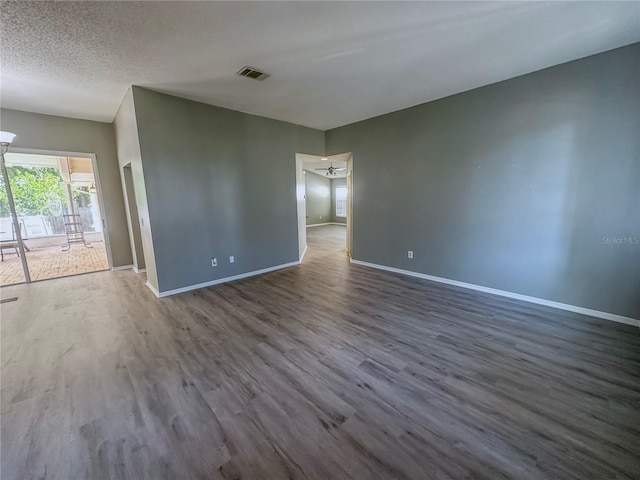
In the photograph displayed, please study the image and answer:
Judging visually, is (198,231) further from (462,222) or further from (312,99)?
(462,222)

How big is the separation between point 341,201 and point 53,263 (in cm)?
1066

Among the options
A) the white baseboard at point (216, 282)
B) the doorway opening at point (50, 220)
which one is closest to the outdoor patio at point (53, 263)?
the doorway opening at point (50, 220)

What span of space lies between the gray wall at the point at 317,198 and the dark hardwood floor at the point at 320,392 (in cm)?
960

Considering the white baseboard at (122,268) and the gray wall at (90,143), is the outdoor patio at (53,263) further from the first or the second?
the gray wall at (90,143)

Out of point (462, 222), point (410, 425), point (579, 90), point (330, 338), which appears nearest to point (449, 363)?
point (410, 425)

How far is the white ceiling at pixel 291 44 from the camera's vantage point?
1950 mm

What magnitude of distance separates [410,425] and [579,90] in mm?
3830

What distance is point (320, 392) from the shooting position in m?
1.88

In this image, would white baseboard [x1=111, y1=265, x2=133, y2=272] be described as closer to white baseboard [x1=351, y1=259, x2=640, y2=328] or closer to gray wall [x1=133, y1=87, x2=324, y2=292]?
gray wall [x1=133, y1=87, x2=324, y2=292]

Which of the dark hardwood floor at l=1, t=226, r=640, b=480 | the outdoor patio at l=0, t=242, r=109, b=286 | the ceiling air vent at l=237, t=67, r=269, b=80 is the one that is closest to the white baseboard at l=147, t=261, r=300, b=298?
the dark hardwood floor at l=1, t=226, r=640, b=480

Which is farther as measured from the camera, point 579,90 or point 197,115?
point 197,115

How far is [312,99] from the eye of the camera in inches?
149

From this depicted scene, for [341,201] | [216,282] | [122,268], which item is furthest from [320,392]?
[341,201]

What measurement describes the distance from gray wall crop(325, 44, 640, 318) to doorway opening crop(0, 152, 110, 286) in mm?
6084
